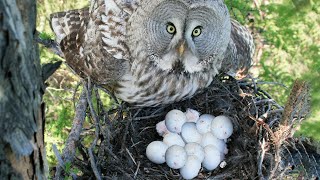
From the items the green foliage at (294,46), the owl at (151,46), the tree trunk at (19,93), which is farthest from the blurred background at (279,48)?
the tree trunk at (19,93)

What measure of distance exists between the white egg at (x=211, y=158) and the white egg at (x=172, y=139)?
0.18m

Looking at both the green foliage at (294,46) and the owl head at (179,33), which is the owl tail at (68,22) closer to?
the owl head at (179,33)

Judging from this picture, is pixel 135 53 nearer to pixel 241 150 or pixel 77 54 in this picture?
pixel 77 54

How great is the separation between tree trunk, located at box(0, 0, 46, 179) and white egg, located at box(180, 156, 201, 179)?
1765mm

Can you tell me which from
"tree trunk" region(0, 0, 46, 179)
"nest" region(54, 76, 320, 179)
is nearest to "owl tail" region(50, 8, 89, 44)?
"nest" region(54, 76, 320, 179)

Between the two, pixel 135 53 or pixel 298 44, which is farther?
pixel 298 44

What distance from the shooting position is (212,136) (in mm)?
3537

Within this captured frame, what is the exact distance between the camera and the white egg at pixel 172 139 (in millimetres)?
3459

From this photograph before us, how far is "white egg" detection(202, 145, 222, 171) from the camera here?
3416mm

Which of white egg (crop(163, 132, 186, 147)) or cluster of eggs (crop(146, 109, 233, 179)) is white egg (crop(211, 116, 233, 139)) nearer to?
cluster of eggs (crop(146, 109, 233, 179))

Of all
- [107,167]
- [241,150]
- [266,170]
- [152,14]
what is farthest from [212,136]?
[152,14]

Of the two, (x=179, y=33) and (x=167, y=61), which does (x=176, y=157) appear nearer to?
(x=167, y=61)

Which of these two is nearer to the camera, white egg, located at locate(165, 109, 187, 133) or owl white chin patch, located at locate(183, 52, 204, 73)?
owl white chin patch, located at locate(183, 52, 204, 73)

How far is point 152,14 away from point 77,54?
0.83 metres
